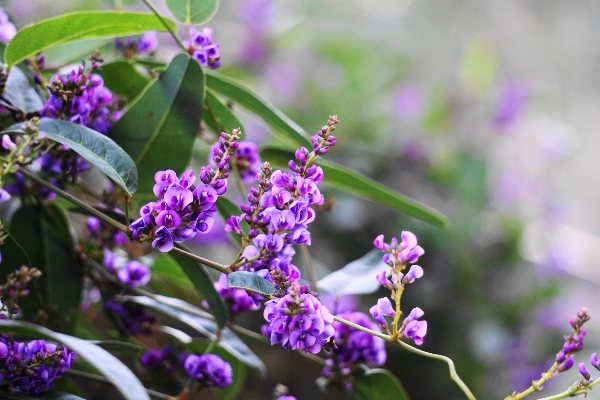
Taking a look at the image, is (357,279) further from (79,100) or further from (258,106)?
(79,100)

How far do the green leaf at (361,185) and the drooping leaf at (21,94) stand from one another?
0.21m

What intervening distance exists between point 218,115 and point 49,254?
0.68 feet

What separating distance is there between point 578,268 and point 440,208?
2.27 feet

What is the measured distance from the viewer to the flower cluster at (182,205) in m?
0.37

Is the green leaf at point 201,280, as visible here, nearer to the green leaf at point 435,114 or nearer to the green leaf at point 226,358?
the green leaf at point 226,358

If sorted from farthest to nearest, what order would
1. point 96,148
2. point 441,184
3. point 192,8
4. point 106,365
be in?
point 441,184 < point 192,8 < point 96,148 < point 106,365

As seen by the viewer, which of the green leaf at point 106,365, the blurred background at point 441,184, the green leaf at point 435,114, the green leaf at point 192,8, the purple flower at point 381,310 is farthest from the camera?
the green leaf at point 435,114

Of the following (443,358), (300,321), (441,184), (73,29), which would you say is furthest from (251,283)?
(441,184)

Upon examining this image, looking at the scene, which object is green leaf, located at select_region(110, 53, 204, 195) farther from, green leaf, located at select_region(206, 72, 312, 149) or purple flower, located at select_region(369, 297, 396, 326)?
purple flower, located at select_region(369, 297, 396, 326)

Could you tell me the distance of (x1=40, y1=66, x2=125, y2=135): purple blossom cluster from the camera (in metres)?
0.44

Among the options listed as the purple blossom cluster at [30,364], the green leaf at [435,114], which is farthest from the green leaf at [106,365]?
the green leaf at [435,114]

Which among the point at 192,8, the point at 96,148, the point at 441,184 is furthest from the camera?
the point at 441,184

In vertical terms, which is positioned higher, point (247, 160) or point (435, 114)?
point (435, 114)

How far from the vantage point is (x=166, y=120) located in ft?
1.60
